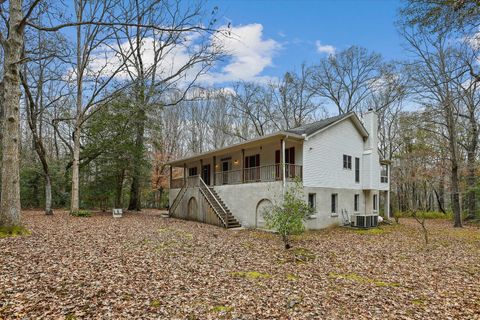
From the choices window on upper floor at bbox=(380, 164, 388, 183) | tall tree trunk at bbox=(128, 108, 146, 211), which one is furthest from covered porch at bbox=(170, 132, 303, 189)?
window on upper floor at bbox=(380, 164, 388, 183)

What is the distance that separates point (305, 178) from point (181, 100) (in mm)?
11544

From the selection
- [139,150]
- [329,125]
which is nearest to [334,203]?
[329,125]

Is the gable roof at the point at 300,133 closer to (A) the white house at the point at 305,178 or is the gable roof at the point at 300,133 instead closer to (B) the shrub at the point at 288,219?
(A) the white house at the point at 305,178

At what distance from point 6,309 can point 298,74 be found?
107ft

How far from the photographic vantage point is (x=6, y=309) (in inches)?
172

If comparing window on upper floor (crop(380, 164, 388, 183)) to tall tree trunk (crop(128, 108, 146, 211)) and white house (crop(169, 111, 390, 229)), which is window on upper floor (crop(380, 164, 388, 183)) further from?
tall tree trunk (crop(128, 108, 146, 211))

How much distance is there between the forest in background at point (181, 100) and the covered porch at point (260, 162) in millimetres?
5292

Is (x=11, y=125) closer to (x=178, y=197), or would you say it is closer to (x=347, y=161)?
(x=178, y=197)

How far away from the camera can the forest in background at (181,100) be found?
8508mm

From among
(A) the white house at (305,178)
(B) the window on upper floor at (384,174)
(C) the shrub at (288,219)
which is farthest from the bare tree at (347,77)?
(C) the shrub at (288,219)

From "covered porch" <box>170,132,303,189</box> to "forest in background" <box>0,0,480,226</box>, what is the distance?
5292 millimetres

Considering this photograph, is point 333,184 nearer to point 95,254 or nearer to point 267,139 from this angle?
point 267,139

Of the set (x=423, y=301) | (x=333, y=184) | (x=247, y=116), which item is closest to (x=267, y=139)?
(x=333, y=184)

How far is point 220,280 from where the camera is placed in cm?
655
